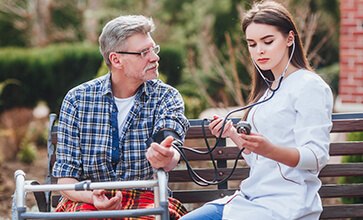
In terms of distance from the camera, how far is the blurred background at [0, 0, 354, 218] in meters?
7.40

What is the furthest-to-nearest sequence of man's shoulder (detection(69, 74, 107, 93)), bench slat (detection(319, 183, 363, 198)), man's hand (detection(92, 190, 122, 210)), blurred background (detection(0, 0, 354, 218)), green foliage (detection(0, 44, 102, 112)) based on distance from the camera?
green foliage (detection(0, 44, 102, 112)) < blurred background (detection(0, 0, 354, 218)) < bench slat (detection(319, 183, 363, 198)) < man's shoulder (detection(69, 74, 107, 93)) < man's hand (detection(92, 190, 122, 210))

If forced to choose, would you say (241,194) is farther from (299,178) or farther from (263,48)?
(263,48)

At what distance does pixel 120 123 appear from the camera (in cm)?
278

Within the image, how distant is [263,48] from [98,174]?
1.17 metres

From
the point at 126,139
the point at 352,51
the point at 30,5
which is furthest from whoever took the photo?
the point at 30,5

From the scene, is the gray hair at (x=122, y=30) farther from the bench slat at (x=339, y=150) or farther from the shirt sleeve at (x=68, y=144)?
the bench slat at (x=339, y=150)

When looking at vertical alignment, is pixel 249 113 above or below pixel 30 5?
Result: below

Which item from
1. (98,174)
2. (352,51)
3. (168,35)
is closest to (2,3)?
(168,35)

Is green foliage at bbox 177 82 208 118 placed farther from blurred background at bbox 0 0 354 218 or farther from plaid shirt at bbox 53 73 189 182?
plaid shirt at bbox 53 73 189 182

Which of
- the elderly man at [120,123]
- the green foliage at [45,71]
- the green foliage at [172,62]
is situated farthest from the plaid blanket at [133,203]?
the green foliage at [172,62]

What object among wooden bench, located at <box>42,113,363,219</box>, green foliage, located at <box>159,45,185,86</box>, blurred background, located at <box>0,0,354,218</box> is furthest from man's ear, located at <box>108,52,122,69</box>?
green foliage, located at <box>159,45,185,86</box>

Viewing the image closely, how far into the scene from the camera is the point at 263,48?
230 centimetres

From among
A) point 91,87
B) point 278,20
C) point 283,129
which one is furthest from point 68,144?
point 278,20

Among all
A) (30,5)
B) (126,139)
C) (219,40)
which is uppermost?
(30,5)
